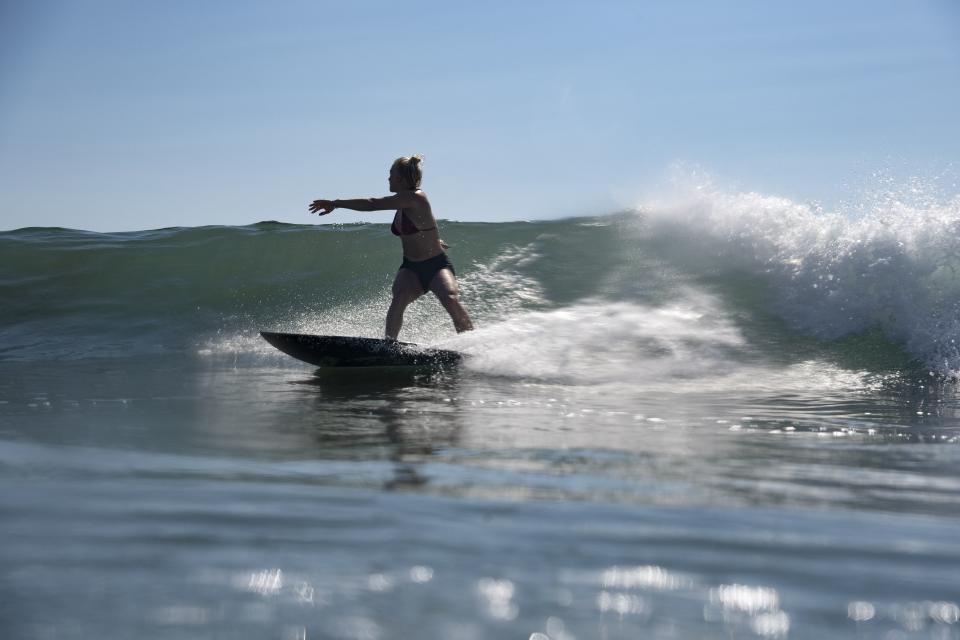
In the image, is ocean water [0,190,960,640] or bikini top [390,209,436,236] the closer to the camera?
ocean water [0,190,960,640]

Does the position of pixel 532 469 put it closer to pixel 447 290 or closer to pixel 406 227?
pixel 447 290

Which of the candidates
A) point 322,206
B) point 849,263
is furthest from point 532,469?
point 849,263

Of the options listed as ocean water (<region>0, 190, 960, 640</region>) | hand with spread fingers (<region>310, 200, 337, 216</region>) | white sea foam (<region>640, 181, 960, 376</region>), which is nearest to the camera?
ocean water (<region>0, 190, 960, 640</region>)

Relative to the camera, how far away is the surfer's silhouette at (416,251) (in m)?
7.58

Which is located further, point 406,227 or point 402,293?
point 402,293

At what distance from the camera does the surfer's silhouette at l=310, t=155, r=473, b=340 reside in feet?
24.9

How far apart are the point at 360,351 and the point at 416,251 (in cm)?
102

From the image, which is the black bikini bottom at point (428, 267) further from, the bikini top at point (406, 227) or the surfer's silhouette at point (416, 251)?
the bikini top at point (406, 227)

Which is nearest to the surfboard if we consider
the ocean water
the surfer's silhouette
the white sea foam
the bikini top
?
the ocean water

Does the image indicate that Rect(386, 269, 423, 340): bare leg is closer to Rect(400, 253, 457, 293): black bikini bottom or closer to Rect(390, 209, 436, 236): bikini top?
Rect(400, 253, 457, 293): black bikini bottom

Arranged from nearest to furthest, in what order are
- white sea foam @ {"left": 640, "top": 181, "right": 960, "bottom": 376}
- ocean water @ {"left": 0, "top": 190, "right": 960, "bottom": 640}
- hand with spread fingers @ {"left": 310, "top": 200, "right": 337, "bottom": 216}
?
ocean water @ {"left": 0, "top": 190, "right": 960, "bottom": 640} → hand with spread fingers @ {"left": 310, "top": 200, "right": 337, "bottom": 216} → white sea foam @ {"left": 640, "top": 181, "right": 960, "bottom": 376}

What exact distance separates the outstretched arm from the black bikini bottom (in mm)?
514

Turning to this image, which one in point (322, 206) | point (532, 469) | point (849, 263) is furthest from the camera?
point (849, 263)

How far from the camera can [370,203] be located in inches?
284
